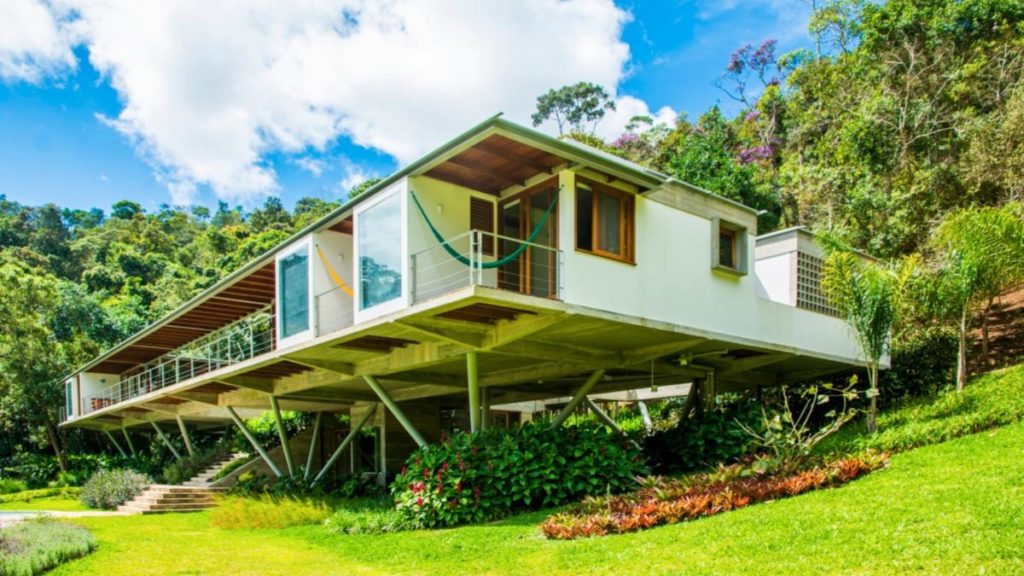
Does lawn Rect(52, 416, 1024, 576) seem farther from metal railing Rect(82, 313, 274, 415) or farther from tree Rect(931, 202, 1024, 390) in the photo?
metal railing Rect(82, 313, 274, 415)

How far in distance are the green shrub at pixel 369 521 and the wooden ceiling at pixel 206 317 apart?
6229mm

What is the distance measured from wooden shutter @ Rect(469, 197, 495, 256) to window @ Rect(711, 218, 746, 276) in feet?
14.0

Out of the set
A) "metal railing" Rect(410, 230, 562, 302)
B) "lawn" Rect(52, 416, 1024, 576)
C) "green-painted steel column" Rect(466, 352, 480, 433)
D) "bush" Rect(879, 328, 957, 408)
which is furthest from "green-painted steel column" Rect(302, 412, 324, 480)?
"bush" Rect(879, 328, 957, 408)

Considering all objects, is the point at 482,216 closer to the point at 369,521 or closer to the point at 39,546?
the point at 369,521

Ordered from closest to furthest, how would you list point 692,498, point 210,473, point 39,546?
point 692,498, point 39,546, point 210,473

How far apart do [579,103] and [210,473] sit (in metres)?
31.5

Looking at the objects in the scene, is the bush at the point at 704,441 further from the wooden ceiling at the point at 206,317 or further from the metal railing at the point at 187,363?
the metal railing at the point at 187,363

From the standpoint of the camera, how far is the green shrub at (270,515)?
578 inches

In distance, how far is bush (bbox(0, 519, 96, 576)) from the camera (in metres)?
9.77

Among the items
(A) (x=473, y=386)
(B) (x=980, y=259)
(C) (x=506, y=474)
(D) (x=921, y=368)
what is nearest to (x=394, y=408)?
(A) (x=473, y=386)

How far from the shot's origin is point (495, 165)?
11.8 metres

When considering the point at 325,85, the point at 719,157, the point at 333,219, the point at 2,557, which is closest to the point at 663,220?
the point at 333,219

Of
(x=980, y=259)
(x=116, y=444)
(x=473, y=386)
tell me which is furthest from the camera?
(x=116, y=444)

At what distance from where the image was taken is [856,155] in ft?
77.7
